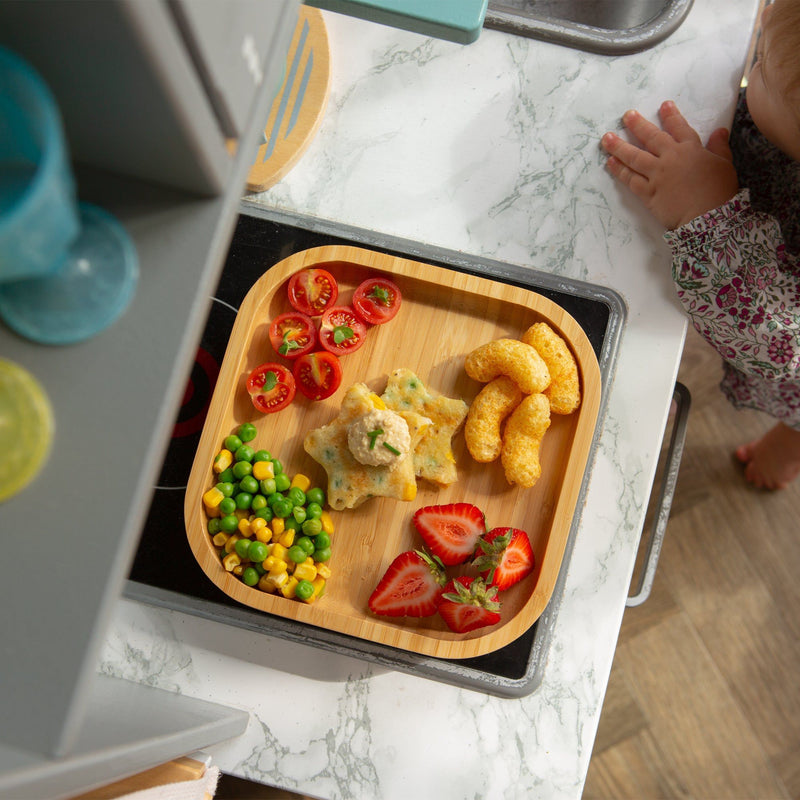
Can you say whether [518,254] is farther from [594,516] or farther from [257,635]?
[257,635]

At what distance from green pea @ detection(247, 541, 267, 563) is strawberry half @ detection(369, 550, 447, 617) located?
8.2 inches

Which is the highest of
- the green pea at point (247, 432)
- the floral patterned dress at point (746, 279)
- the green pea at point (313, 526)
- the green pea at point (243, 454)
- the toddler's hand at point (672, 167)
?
the toddler's hand at point (672, 167)

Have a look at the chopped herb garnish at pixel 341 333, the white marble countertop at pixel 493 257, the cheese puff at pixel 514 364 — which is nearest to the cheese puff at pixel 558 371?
the cheese puff at pixel 514 364

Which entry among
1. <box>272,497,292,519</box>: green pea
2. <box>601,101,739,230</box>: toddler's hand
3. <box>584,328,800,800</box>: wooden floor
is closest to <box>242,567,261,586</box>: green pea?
<box>272,497,292,519</box>: green pea

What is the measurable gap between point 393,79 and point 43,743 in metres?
1.30

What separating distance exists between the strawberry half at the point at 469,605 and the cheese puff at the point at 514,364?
→ 1.18 ft

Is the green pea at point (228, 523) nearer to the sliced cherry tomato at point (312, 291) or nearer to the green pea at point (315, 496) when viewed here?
the green pea at point (315, 496)

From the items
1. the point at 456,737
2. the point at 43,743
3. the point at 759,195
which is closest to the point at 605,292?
the point at 759,195

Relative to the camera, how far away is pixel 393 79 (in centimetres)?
138

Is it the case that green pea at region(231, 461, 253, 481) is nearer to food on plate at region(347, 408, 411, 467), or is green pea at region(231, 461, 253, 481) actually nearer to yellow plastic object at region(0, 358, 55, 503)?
food on plate at region(347, 408, 411, 467)

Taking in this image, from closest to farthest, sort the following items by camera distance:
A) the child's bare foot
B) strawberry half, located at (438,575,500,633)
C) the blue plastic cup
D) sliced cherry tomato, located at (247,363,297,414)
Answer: the blue plastic cup → strawberry half, located at (438,575,500,633) → sliced cherry tomato, located at (247,363,297,414) → the child's bare foot

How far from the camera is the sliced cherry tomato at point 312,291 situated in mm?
1289

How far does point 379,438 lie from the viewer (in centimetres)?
116

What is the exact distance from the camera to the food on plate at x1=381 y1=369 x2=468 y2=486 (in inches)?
49.0
